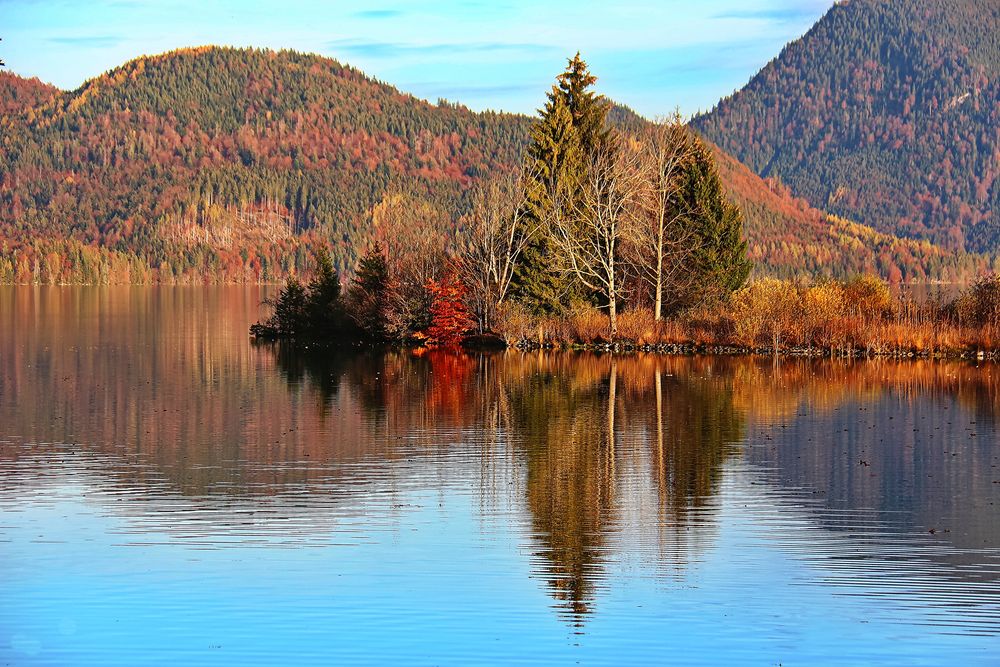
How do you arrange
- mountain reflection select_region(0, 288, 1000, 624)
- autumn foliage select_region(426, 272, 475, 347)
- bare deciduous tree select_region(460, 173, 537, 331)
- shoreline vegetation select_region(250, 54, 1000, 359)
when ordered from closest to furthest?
mountain reflection select_region(0, 288, 1000, 624)
shoreline vegetation select_region(250, 54, 1000, 359)
bare deciduous tree select_region(460, 173, 537, 331)
autumn foliage select_region(426, 272, 475, 347)

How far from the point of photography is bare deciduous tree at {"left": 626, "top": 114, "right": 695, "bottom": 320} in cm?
5366

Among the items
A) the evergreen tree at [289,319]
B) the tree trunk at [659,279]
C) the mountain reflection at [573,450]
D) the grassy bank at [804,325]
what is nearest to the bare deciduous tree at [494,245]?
the grassy bank at [804,325]

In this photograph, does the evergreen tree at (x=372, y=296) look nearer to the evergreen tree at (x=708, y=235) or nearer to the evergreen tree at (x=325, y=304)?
the evergreen tree at (x=325, y=304)

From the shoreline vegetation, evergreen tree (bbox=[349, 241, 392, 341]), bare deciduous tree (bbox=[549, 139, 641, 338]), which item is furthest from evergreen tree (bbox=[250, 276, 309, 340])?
bare deciduous tree (bbox=[549, 139, 641, 338])

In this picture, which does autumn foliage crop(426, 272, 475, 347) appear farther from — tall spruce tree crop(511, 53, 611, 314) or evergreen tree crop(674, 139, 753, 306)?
evergreen tree crop(674, 139, 753, 306)

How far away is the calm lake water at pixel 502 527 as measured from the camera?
41.4ft

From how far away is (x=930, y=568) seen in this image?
15.0 meters

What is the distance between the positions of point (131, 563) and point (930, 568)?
9.89m

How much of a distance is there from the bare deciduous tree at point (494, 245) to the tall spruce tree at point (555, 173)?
423mm

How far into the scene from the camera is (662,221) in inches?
2104

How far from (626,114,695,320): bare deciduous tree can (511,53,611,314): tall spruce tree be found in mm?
3021

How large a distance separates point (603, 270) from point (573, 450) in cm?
3311

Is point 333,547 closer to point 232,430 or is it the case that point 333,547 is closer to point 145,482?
point 145,482

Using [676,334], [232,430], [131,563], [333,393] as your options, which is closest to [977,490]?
[131,563]
